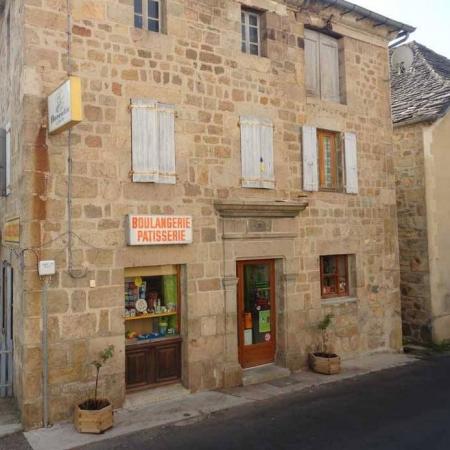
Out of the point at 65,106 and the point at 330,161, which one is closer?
the point at 65,106

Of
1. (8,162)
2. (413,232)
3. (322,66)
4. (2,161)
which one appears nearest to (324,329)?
(413,232)

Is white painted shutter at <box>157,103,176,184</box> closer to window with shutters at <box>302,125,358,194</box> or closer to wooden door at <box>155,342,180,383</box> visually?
wooden door at <box>155,342,180,383</box>

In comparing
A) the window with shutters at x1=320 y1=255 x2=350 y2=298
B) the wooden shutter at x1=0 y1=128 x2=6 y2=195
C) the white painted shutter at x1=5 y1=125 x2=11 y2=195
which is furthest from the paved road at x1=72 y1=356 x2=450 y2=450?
the wooden shutter at x1=0 y1=128 x2=6 y2=195

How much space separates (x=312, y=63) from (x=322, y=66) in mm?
294

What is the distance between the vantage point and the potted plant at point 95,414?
640 cm

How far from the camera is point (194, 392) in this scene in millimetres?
7961

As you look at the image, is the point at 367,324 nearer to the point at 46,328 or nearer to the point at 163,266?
the point at 163,266

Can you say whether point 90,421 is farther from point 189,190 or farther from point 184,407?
point 189,190

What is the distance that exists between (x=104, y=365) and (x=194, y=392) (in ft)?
5.41

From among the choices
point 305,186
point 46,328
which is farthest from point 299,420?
point 305,186

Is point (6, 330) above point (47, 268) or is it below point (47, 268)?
below

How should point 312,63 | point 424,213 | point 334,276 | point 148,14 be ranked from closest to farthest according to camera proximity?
point 148,14
point 312,63
point 334,276
point 424,213

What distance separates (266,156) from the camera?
29.6 feet

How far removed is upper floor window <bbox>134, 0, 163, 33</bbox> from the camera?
793cm
